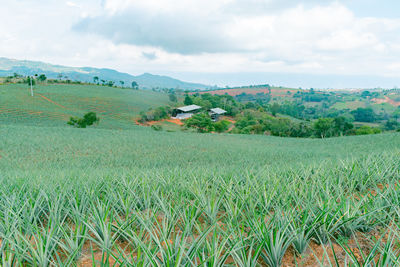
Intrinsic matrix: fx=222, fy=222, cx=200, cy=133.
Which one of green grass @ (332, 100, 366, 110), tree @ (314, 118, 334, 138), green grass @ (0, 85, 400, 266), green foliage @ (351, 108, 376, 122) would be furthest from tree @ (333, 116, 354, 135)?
green grass @ (332, 100, 366, 110)

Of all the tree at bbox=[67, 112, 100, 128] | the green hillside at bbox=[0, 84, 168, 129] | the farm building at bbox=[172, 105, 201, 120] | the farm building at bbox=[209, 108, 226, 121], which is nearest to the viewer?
the tree at bbox=[67, 112, 100, 128]

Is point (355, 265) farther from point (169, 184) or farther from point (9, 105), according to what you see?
point (9, 105)

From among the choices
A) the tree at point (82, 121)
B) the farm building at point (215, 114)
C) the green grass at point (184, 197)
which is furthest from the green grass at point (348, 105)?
the tree at point (82, 121)

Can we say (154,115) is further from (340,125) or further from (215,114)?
(340,125)

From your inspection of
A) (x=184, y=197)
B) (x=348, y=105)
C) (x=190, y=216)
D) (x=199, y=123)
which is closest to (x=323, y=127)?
(x=199, y=123)

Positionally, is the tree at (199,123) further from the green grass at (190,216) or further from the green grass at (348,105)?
the green grass at (348,105)

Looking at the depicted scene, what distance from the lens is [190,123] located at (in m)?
69.3

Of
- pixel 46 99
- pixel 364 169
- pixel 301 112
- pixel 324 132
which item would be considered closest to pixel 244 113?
pixel 324 132

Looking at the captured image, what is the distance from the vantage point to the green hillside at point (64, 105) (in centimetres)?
6475

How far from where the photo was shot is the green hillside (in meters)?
64.8

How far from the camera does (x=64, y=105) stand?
84188 millimetres

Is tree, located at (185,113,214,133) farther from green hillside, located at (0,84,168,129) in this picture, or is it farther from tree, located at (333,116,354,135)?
tree, located at (333,116,354,135)

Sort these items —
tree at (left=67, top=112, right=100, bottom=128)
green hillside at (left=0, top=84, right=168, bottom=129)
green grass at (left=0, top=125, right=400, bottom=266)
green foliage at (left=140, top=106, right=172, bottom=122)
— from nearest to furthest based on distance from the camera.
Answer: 1. green grass at (left=0, top=125, right=400, bottom=266)
2. tree at (left=67, top=112, right=100, bottom=128)
3. green hillside at (left=0, top=84, right=168, bottom=129)
4. green foliage at (left=140, top=106, right=172, bottom=122)

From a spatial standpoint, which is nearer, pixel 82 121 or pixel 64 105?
pixel 82 121
